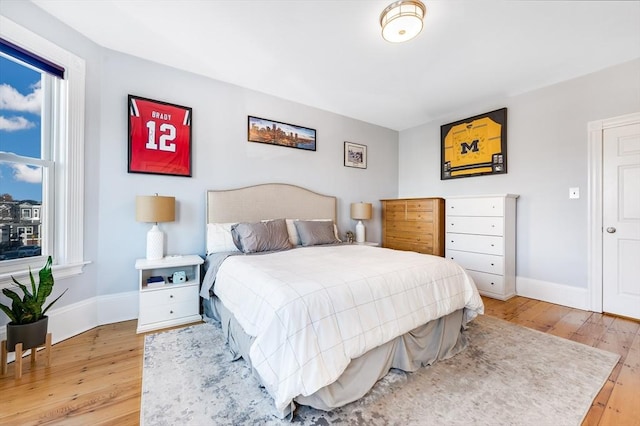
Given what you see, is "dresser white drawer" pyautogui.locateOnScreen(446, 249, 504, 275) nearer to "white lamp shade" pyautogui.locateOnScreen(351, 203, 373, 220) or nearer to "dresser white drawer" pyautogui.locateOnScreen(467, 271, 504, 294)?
"dresser white drawer" pyautogui.locateOnScreen(467, 271, 504, 294)

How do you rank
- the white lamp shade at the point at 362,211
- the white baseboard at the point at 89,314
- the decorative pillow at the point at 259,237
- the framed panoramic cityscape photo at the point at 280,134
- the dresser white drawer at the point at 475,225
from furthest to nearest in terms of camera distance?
the white lamp shade at the point at 362,211, the framed panoramic cityscape photo at the point at 280,134, the dresser white drawer at the point at 475,225, the decorative pillow at the point at 259,237, the white baseboard at the point at 89,314


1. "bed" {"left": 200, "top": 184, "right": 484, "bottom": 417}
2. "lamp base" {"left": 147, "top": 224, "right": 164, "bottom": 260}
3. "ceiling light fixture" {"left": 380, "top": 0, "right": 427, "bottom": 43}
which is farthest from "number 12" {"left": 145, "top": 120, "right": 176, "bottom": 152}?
"ceiling light fixture" {"left": 380, "top": 0, "right": 427, "bottom": 43}

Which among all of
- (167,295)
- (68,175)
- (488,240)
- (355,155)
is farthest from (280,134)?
(488,240)

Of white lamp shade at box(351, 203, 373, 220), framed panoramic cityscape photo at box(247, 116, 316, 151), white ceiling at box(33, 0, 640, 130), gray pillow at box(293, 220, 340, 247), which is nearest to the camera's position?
white ceiling at box(33, 0, 640, 130)

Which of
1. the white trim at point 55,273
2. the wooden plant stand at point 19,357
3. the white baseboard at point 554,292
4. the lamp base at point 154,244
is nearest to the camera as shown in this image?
the wooden plant stand at point 19,357

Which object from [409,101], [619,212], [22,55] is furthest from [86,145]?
[619,212]

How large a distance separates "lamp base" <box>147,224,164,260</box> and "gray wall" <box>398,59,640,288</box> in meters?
4.18

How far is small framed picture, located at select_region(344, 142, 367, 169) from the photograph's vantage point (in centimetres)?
431

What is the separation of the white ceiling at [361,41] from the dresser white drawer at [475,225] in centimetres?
165

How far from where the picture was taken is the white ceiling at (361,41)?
202 cm

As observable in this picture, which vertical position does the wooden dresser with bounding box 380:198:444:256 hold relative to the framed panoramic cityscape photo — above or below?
below

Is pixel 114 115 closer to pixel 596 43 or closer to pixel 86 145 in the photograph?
pixel 86 145

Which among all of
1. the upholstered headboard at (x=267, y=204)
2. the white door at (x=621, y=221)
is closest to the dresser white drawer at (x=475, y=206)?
the white door at (x=621, y=221)

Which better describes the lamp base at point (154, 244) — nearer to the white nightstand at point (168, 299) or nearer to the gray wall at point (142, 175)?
the white nightstand at point (168, 299)
